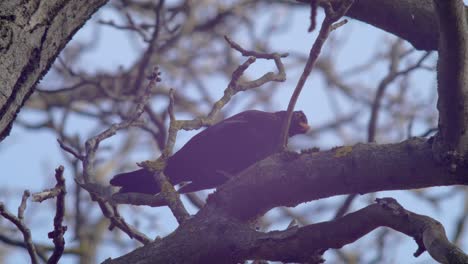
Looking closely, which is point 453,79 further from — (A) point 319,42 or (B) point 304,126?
→ (B) point 304,126

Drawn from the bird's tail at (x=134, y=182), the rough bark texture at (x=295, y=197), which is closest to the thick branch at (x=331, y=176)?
the rough bark texture at (x=295, y=197)

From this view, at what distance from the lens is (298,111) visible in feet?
14.9

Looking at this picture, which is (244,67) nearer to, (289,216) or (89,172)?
(89,172)

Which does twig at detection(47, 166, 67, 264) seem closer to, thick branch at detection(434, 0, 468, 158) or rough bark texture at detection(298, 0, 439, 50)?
thick branch at detection(434, 0, 468, 158)

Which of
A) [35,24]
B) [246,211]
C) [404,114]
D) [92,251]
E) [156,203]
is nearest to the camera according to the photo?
[35,24]

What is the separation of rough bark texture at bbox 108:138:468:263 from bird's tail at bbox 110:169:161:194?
129 centimetres

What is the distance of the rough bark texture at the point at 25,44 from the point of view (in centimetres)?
210

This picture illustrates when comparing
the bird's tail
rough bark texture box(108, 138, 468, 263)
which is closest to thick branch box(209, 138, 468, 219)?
rough bark texture box(108, 138, 468, 263)

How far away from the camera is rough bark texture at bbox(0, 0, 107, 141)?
210 cm

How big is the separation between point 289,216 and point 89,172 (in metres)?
3.32

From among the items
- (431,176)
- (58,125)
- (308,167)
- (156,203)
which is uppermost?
(58,125)

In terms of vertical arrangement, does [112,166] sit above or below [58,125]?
above

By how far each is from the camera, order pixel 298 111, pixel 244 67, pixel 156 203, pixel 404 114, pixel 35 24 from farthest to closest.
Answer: pixel 404 114 < pixel 298 111 < pixel 244 67 < pixel 156 203 < pixel 35 24

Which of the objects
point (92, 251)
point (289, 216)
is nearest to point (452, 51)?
point (289, 216)
